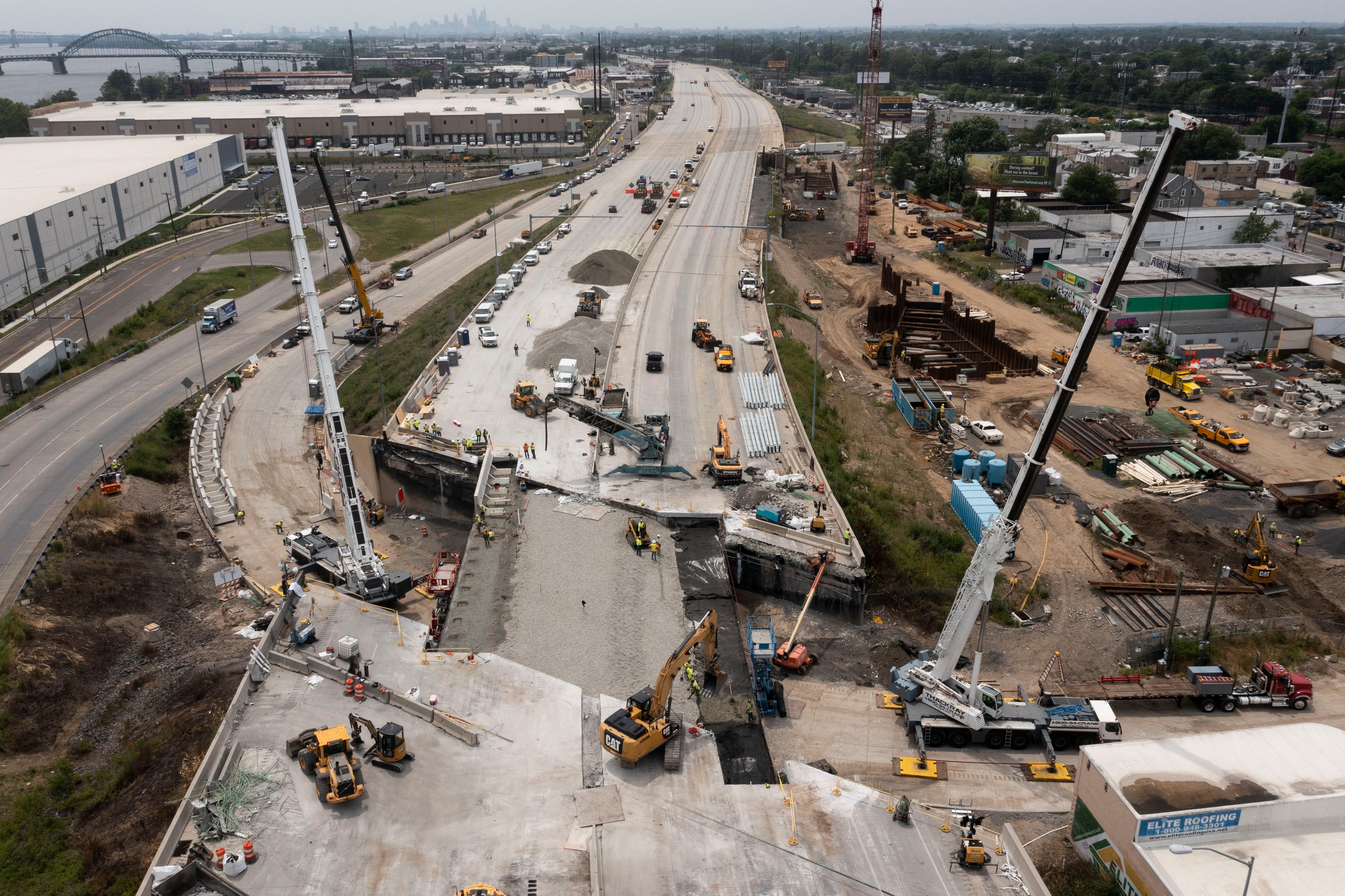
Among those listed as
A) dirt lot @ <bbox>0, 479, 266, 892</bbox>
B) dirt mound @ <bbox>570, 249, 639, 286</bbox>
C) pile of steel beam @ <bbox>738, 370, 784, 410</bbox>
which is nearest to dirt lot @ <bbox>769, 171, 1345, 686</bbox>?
pile of steel beam @ <bbox>738, 370, 784, 410</bbox>

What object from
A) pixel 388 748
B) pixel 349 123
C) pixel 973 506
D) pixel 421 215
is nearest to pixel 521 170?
pixel 421 215

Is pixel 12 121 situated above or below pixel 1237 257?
above

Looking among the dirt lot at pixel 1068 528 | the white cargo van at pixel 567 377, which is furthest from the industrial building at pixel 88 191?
the dirt lot at pixel 1068 528

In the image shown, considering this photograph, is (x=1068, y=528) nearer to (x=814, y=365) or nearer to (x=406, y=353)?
(x=814, y=365)

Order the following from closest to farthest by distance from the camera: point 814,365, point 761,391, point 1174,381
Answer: point 761,391, point 814,365, point 1174,381

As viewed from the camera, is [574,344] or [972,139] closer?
[574,344]

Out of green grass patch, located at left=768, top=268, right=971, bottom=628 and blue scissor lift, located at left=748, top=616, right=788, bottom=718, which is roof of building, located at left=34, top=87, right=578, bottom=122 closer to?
green grass patch, located at left=768, top=268, right=971, bottom=628

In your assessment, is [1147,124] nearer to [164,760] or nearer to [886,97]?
[886,97]
